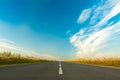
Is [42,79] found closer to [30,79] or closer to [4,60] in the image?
[30,79]

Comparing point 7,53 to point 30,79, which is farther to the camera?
point 7,53

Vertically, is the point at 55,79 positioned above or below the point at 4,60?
below

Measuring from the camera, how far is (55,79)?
9766 millimetres

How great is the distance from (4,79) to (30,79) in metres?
1.14

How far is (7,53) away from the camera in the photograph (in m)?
38.2

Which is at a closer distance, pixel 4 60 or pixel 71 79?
pixel 71 79

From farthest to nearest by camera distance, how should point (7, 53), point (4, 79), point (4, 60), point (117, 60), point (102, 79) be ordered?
point (7, 53) < point (117, 60) < point (4, 60) < point (102, 79) < point (4, 79)

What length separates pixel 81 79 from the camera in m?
10.1

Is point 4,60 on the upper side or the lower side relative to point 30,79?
upper

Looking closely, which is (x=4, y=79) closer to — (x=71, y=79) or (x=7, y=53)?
(x=71, y=79)

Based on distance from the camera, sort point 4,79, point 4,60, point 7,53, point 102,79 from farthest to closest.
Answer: point 7,53 < point 4,60 < point 102,79 < point 4,79

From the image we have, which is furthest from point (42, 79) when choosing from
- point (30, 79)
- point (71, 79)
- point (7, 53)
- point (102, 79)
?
point (7, 53)

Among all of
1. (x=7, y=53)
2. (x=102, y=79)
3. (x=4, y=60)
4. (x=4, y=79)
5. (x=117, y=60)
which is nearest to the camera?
(x=4, y=79)

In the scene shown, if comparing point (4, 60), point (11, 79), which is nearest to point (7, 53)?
point (4, 60)
